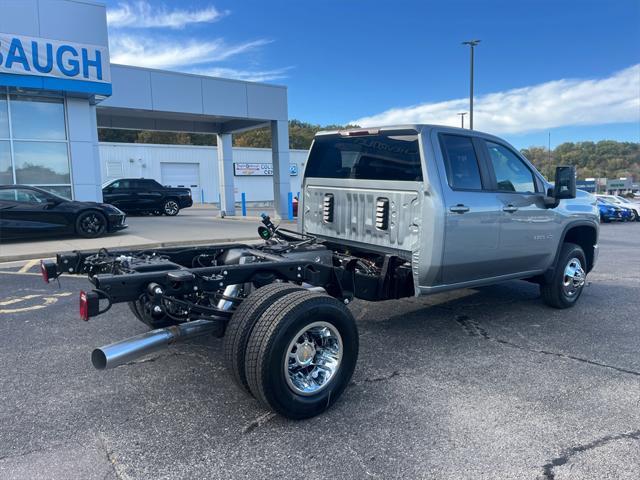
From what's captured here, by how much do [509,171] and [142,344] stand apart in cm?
420

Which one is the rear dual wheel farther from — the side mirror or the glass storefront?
the glass storefront

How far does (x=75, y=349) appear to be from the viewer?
4.68 metres

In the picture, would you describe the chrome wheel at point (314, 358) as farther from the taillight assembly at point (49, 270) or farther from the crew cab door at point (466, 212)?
the taillight assembly at point (49, 270)

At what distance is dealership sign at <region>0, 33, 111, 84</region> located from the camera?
1262 cm

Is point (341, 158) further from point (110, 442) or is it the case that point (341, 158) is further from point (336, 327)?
point (110, 442)

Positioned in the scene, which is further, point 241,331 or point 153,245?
point 153,245

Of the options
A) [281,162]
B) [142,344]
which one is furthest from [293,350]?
[281,162]

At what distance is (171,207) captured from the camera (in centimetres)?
2373

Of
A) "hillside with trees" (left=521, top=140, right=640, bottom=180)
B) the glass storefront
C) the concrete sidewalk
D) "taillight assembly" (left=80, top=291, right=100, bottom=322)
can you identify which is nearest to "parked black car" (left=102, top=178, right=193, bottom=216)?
the concrete sidewalk

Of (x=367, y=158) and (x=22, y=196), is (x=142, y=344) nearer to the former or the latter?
(x=367, y=158)

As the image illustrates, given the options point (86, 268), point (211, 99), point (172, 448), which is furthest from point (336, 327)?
point (211, 99)

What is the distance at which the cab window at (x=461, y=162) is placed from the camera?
4.83 metres

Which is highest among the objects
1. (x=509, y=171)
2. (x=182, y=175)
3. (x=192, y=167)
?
(x=192, y=167)

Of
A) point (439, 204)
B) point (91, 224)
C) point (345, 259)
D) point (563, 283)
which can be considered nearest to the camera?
point (439, 204)
